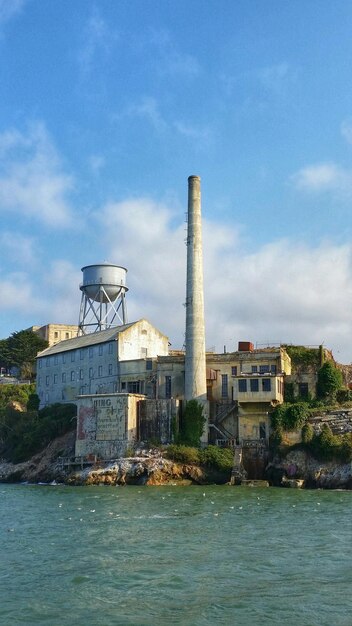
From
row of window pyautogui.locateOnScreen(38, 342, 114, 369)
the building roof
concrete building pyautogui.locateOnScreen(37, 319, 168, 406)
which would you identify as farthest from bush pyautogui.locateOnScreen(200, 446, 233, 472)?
row of window pyautogui.locateOnScreen(38, 342, 114, 369)

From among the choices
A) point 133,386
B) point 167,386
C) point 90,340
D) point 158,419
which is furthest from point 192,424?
point 90,340

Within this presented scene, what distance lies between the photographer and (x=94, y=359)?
213ft

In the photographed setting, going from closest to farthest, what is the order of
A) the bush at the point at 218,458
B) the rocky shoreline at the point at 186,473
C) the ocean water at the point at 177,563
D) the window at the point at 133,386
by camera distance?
the ocean water at the point at 177,563, the rocky shoreline at the point at 186,473, the bush at the point at 218,458, the window at the point at 133,386

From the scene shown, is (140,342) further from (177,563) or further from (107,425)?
(177,563)

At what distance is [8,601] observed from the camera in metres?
16.7

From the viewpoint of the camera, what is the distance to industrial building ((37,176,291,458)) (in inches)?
2040

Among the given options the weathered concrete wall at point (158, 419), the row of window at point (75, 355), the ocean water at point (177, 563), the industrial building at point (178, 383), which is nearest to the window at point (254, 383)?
the industrial building at point (178, 383)

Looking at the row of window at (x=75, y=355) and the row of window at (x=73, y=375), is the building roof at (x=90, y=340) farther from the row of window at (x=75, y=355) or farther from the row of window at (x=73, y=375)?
the row of window at (x=73, y=375)

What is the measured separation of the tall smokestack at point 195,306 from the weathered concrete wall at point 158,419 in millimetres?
1728

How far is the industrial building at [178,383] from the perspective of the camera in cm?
5181

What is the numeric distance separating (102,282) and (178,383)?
18995mm

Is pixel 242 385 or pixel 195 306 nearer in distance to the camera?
pixel 242 385

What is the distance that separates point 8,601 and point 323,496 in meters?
26.0

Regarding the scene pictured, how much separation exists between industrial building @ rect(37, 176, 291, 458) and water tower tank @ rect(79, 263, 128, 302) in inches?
284
